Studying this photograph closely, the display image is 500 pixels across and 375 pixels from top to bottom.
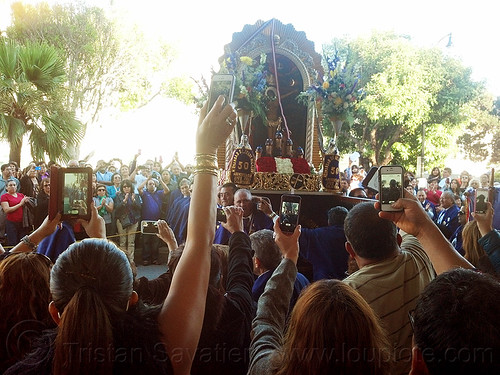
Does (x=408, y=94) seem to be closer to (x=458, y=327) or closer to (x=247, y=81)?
(x=247, y=81)

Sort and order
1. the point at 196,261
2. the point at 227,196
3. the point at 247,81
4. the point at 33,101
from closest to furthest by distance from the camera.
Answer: the point at 196,261 < the point at 227,196 < the point at 247,81 < the point at 33,101

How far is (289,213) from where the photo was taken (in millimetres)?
2404

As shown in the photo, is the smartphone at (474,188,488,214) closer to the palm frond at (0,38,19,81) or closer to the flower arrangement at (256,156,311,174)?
the flower arrangement at (256,156,311,174)

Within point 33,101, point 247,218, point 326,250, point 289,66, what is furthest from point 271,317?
point 33,101

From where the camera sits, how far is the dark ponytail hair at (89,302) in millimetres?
1258

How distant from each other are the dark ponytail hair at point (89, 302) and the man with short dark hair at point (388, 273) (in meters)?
0.96

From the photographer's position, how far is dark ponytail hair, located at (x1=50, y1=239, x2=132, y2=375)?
126 cm

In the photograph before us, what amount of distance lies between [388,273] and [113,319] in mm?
1281

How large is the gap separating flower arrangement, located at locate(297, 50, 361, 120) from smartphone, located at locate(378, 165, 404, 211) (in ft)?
19.5

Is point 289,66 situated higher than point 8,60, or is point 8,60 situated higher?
point 8,60

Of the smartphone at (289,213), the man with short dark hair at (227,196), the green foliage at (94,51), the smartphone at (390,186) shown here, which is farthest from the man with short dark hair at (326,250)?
the green foliage at (94,51)

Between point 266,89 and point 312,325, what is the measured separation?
7.73 meters

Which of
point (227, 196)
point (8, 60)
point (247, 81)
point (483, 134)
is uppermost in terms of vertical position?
point (483, 134)

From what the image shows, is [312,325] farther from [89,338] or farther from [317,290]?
[89,338]
